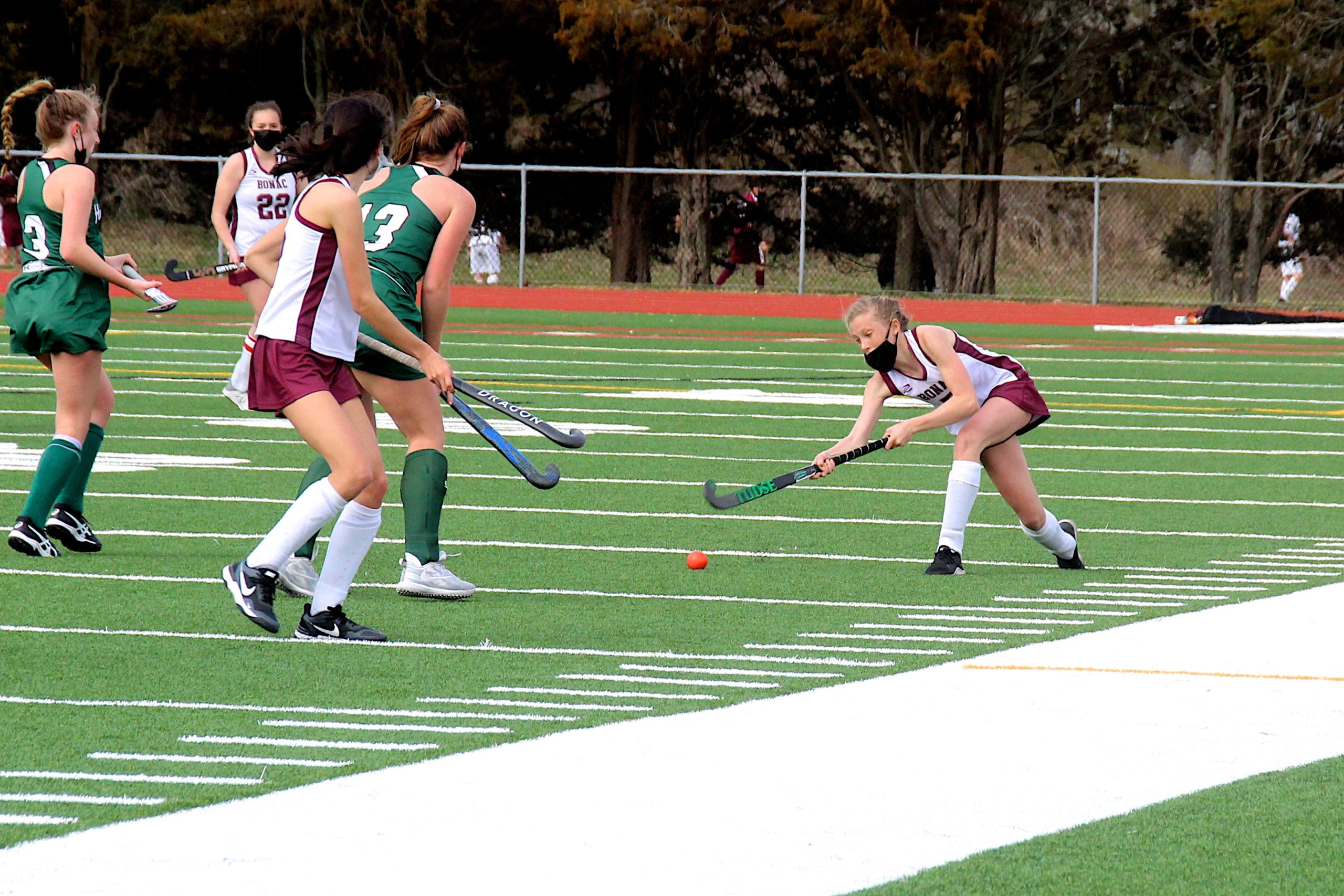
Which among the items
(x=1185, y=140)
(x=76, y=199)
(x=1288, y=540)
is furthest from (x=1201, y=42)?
(x=76, y=199)

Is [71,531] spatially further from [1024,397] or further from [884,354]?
[1024,397]

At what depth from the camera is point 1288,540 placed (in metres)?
9.20

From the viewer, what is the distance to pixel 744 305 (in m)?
29.6

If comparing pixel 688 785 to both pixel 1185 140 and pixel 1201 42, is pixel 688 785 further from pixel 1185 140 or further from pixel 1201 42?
pixel 1185 140

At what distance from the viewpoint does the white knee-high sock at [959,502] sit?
26.8ft

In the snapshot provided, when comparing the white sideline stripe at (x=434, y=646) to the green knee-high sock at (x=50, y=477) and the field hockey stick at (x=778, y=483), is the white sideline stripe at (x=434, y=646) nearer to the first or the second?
the green knee-high sock at (x=50, y=477)

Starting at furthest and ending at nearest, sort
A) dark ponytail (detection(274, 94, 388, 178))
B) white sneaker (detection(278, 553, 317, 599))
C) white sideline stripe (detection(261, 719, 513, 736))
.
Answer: white sneaker (detection(278, 553, 317, 599)), dark ponytail (detection(274, 94, 388, 178)), white sideline stripe (detection(261, 719, 513, 736))

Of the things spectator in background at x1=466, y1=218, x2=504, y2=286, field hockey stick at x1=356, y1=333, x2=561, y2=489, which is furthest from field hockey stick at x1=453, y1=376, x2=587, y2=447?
spectator in background at x1=466, y1=218, x2=504, y2=286

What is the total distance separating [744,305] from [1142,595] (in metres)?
22.1

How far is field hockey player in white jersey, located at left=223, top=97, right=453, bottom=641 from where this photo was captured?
6.12 metres

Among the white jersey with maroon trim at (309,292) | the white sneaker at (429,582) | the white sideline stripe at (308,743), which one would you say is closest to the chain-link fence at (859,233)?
the white sneaker at (429,582)

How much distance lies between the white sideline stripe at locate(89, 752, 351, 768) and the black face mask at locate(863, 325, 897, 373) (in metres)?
3.83

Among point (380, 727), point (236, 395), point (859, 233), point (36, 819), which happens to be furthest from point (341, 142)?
point (859, 233)

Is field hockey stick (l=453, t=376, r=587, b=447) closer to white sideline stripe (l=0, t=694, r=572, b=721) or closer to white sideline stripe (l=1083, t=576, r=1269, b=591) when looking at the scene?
white sideline stripe (l=0, t=694, r=572, b=721)
